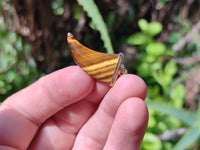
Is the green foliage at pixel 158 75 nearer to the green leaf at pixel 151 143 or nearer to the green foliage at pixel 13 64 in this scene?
the green leaf at pixel 151 143

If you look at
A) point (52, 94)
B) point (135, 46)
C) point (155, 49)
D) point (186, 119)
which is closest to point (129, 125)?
point (52, 94)

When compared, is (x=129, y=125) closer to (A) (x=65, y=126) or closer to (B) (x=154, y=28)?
(A) (x=65, y=126)

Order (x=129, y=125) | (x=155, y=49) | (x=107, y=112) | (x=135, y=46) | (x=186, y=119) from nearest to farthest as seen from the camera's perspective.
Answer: (x=129, y=125), (x=107, y=112), (x=186, y=119), (x=155, y=49), (x=135, y=46)

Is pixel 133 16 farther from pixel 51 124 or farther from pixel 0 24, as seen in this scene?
pixel 51 124

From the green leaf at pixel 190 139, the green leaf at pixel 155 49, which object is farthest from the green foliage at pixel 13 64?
the green leaf at pixel 190 139

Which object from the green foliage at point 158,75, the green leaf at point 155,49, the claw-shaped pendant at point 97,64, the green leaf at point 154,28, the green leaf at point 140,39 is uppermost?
the claw-shaped pendant at point 97,64

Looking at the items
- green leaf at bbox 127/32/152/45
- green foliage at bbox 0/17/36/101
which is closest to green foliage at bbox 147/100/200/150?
green leaf at bbox 127/32/152/45

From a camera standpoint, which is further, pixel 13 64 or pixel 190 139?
pixel 13 64
